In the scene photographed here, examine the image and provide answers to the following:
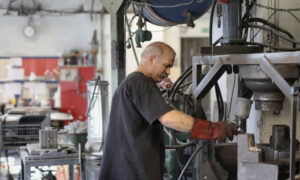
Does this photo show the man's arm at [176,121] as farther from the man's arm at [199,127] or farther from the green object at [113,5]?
the green object at [113,5]

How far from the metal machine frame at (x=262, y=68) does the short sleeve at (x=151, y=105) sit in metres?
0.30

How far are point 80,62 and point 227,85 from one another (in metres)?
5.10

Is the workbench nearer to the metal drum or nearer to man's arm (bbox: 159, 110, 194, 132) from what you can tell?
the metal drum

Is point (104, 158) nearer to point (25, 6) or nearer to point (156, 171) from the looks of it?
point (156, 171)

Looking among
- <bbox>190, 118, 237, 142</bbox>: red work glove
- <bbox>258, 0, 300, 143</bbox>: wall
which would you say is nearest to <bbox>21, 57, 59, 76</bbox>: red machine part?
<bbox>258, 0, 300, 143</bbox>: wall

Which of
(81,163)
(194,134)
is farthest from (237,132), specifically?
(81,163)

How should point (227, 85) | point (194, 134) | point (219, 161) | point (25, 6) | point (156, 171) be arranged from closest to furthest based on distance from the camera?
point (194, 134)
point (156, 171)
point (219, 161)
point (227, 85)
point (25, 6)

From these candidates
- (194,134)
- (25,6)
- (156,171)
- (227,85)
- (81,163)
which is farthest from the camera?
(25,6)

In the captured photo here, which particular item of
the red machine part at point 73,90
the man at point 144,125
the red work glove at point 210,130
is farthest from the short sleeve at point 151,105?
the red machine part at point 73,90

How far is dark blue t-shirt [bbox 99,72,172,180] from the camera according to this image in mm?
2070

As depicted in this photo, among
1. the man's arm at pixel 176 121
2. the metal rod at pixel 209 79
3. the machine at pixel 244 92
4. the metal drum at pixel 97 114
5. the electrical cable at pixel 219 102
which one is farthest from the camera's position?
the metal drum at pixel 97 114

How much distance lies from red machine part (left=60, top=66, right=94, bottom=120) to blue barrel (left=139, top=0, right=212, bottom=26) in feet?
16.8

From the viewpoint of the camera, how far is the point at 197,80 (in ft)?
7.57

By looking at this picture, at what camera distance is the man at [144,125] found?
6.60ft
